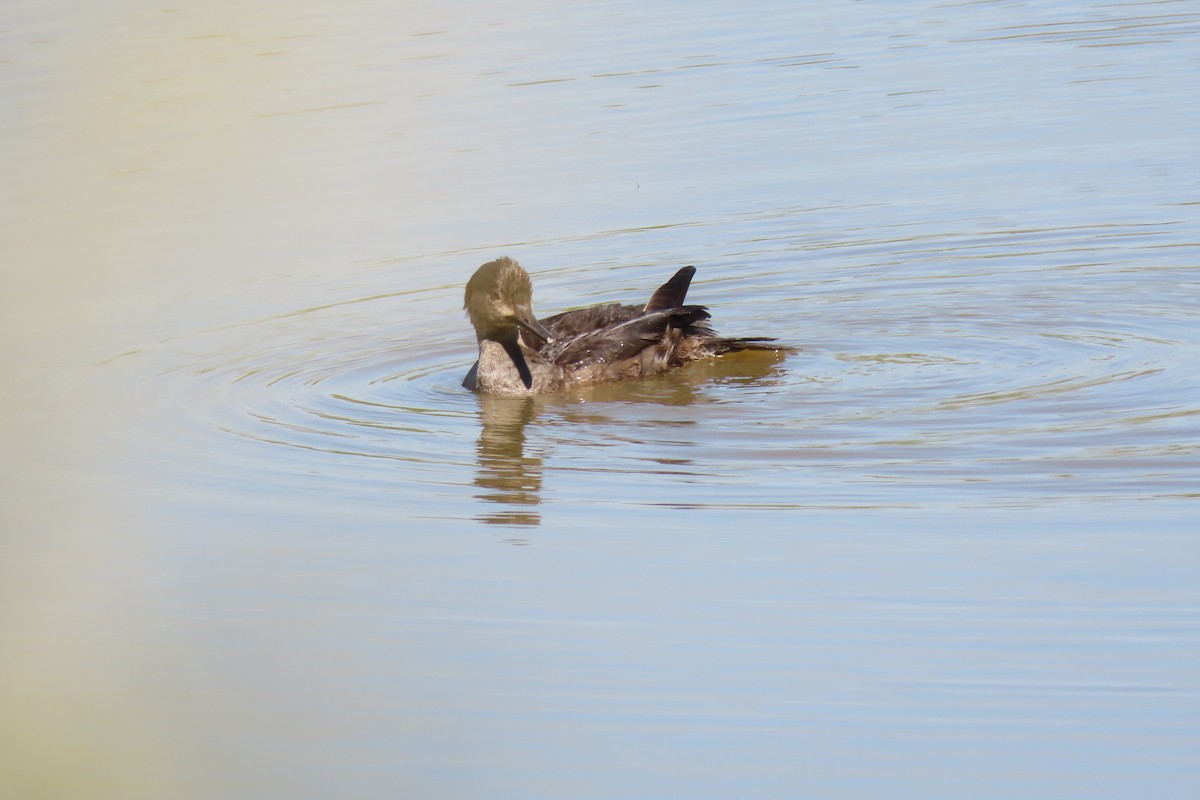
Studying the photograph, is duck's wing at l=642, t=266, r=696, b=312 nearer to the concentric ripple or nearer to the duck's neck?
the concentric ripple

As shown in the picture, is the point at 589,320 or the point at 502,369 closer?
the point at 502,369

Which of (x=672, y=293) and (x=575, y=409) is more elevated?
(x=672, y=293)

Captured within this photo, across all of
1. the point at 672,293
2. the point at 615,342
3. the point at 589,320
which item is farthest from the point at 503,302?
the point at 672,293

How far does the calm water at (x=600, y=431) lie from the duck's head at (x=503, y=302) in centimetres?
46

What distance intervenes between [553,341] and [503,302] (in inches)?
15.0

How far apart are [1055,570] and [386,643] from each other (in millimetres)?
2314

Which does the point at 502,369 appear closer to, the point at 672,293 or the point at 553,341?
the point at 553,341

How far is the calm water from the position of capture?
433 centimetres

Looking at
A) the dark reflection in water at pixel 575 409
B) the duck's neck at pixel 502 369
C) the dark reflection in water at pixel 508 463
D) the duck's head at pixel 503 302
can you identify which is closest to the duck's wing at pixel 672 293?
the dark reflection in water at pixel 575 409

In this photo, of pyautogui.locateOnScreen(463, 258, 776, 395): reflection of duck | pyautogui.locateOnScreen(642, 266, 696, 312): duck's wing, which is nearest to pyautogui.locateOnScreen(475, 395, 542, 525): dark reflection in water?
pyautogui.locateOnScreen(463, 258, 776, 395): reflection of duck

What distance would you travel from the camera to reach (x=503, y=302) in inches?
396

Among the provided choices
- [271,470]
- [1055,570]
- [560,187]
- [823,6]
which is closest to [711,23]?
[823,6]

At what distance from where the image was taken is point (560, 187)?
1415cm

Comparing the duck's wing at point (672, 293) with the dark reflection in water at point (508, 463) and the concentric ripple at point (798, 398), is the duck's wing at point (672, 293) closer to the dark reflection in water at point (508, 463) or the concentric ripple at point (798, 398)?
the concentric ripple at point (798, 398)
